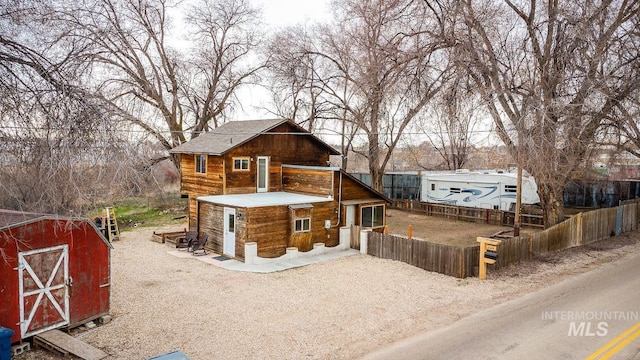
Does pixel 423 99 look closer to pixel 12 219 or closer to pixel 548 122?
pixel 548 122

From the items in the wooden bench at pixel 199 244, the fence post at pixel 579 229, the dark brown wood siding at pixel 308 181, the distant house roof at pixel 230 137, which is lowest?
the wooden bench at pixel 199 244

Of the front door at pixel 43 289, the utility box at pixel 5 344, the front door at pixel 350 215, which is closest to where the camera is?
the utility box at pixel 5 344

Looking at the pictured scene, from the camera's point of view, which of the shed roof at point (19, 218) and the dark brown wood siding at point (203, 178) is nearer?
the shed roof at point (19, 218)

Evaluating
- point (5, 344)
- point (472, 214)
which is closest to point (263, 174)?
point (5, 344)

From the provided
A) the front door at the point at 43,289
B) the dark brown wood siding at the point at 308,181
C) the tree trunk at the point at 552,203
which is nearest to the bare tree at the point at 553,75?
the tree trunk at the point at 552,203

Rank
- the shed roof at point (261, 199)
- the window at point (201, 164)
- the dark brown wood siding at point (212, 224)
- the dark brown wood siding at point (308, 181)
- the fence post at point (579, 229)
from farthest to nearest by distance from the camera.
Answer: the window at point (201, 164) < the fence post at point (579, 229) < the dark brown wood siding at point (308, 181) < the dark brown wood siding at point (212, 224) < the shed roof at point (261, 199)

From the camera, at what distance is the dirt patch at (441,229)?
22.9m

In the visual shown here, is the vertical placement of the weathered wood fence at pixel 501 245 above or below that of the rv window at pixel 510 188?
Answer: below

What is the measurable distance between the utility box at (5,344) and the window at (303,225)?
1088cm

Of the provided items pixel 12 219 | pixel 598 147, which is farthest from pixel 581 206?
pixel 12 219

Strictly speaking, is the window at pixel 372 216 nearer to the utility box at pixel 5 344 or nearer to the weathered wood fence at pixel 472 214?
the weathered wood fence at pixel 472 214

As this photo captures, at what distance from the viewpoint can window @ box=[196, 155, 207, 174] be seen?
20753mm

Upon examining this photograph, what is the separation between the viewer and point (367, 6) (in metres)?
27.3

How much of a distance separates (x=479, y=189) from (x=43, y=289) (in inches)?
1072
